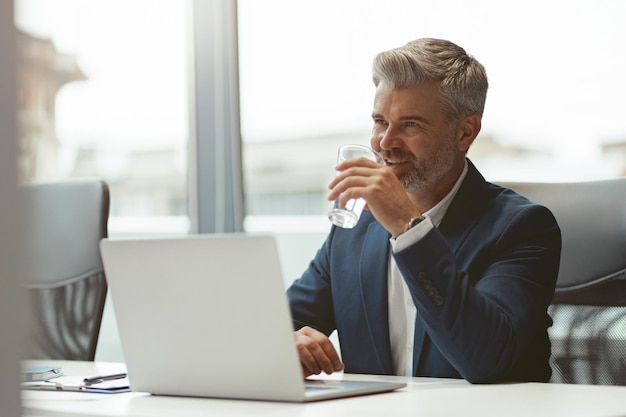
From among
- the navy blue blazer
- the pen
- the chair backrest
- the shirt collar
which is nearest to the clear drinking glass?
the navy blue blazer

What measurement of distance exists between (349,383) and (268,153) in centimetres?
268

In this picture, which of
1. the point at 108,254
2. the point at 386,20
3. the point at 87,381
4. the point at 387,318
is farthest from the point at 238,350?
the point at 386,20

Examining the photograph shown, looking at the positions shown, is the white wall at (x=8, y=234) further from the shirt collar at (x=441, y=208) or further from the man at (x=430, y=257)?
the shirt collar at (x=441, y=208)

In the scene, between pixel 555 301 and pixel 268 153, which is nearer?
pixel 555 301

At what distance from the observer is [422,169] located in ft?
5.97

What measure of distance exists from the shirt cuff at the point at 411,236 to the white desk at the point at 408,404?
22 centimetres

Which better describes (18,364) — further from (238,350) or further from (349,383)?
(349,383)

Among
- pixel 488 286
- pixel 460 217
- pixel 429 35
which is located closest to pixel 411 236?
pixel 488 286

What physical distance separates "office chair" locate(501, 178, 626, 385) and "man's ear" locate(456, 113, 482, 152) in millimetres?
233

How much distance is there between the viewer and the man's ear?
191 centimetres

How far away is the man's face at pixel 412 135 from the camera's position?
1826 mm

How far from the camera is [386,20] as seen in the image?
3.59m

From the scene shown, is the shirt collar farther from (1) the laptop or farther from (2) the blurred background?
(2) the blurred background

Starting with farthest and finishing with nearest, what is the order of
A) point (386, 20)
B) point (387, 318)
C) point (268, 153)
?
point (268, 153) < point (386, 20) < point (387, 318)
